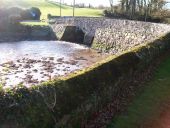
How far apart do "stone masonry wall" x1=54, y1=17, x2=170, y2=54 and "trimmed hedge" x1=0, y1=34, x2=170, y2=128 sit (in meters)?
14.9

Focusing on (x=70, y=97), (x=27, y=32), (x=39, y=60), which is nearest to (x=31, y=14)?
(x=27, y=32)

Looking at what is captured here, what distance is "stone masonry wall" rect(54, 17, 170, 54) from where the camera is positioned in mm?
35688

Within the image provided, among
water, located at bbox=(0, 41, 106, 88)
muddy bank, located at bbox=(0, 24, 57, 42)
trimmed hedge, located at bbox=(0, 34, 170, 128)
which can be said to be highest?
trimmed hedge, located at bbox=(0, 34, 170, 128)

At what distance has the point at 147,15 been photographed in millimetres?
57594

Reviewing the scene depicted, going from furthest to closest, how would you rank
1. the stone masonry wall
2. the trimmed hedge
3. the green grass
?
1. the stone masonry wall
2. the green grass
3. the trimmed hedge

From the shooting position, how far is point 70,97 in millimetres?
13023

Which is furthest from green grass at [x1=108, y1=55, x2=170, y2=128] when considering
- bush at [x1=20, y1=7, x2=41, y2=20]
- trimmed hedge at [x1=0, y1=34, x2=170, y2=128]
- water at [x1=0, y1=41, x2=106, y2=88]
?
Result: bush at [x1=20, y1=7, x2=41, y2=20]

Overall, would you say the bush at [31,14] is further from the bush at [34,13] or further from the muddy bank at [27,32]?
the muddy bank at [27,32]

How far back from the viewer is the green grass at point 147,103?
15094mm

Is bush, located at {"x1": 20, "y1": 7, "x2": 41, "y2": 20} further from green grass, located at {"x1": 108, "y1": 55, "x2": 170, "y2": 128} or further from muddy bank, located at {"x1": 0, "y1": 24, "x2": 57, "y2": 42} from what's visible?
green grass, located at {"x1": 108, "y1": 55, "x2": 170, "y2": 128}

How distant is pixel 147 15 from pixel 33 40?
18276mm

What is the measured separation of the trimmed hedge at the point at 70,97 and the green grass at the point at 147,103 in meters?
0.74

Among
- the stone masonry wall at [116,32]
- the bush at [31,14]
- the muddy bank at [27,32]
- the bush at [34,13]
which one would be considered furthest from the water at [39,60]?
the bush at [34,13]

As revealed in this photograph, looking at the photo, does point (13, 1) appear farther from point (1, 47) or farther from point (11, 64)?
point (11, 64)
